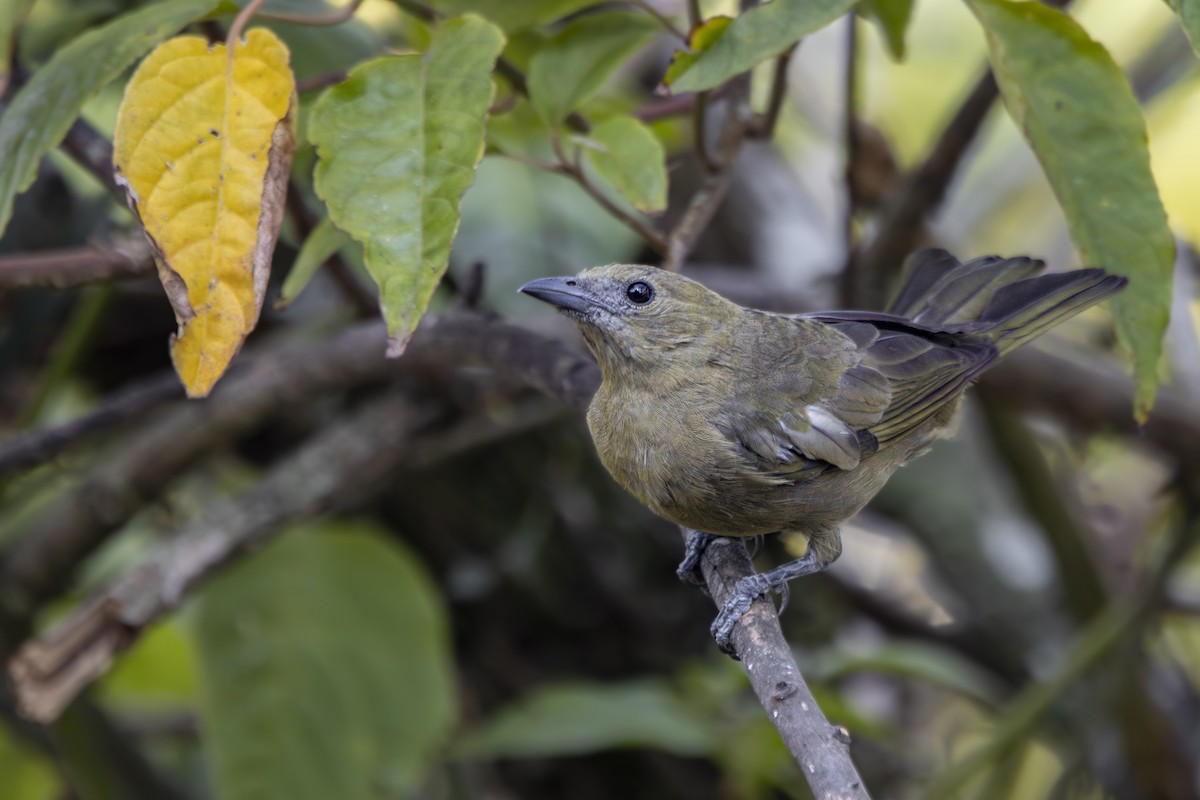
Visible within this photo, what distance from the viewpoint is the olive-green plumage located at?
272 cm

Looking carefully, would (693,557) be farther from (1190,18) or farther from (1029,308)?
(1190,18)

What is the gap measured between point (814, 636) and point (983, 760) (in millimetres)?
949

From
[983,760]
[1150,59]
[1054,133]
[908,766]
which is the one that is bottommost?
[908,766]

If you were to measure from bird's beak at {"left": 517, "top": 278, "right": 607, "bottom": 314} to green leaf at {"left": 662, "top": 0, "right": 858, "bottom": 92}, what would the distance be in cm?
79

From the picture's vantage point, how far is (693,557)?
112 inches

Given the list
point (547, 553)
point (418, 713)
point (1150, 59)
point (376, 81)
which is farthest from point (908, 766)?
point (376, 81)

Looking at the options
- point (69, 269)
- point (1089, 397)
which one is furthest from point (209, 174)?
point (1089, 397)

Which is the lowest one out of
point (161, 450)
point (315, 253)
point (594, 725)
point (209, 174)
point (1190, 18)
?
point (594, 725)

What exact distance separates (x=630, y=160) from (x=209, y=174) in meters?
0.75

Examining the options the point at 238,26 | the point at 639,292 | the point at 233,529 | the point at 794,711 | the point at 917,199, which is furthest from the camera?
the point at 917,199

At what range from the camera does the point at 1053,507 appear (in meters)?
4.14

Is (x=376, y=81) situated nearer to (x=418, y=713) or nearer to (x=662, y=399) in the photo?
(x=662, y=399)

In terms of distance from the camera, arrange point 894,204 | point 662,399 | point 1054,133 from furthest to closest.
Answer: point 894,204
point 662,399
point 1054,133

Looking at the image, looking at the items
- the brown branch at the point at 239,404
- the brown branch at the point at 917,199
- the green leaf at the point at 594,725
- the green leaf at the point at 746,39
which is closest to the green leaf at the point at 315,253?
the brown branch at the point at 239,404
